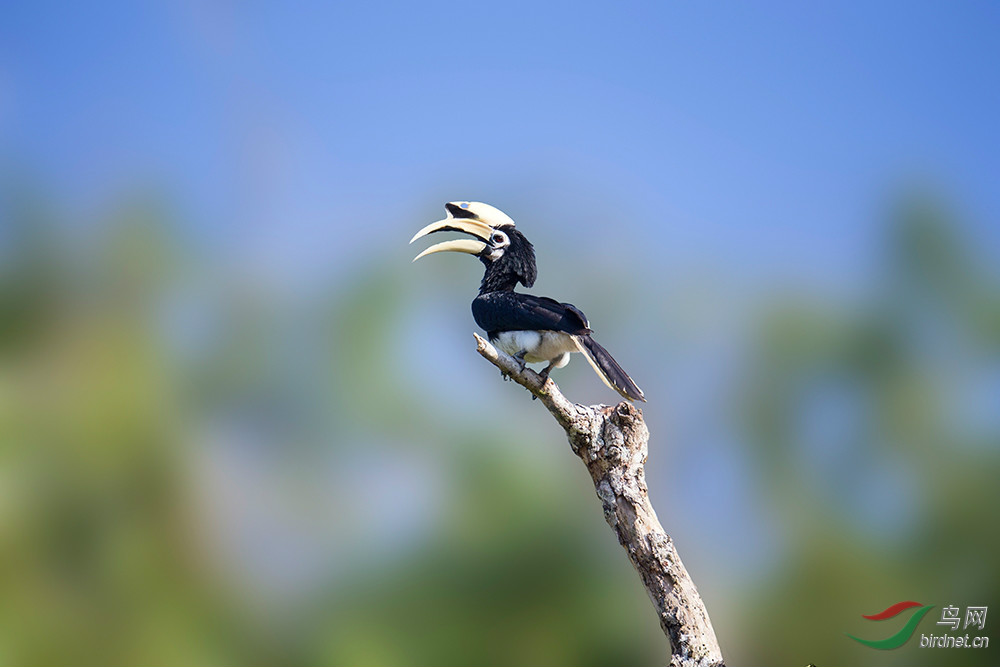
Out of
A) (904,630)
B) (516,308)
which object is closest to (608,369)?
(516,308)

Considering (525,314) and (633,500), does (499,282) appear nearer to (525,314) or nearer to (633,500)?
(525,314)

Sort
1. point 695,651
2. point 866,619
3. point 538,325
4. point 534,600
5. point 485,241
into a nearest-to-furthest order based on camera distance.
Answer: point 695,651, point 538,325, point 485,241, point 866,619, point 534,600

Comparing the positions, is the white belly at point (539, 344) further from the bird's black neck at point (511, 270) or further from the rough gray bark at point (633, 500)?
the bird's black neck at point (511, 270)

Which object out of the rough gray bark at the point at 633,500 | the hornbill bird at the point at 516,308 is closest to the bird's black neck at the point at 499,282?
the hornbill bird at the point at 516,308

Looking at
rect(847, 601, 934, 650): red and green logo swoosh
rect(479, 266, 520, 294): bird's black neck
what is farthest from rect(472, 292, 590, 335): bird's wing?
rect(847, 601, 934, 650): red and green logo swoosh

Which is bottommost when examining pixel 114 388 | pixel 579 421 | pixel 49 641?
pixel 49 641

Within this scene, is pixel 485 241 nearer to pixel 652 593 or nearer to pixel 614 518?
pixel 614 518

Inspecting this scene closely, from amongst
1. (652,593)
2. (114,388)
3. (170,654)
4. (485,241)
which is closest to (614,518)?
(652,593)

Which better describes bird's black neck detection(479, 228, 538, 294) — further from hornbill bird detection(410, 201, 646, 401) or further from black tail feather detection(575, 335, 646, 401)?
black tail feather detection(575, 335, 646, 401)
